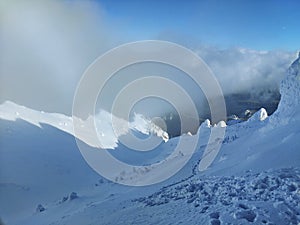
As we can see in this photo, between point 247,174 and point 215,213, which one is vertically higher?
point 247,174

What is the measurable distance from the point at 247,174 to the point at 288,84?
6.82 m

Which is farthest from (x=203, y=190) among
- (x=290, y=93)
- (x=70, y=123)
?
(x=70, y=123)

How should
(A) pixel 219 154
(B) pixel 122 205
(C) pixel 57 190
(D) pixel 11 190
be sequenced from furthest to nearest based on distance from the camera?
Answer: (C) pixel 57 190 → (D) pixel 11 190 → (A) pixel 219 154 → (B) pixel 122 205

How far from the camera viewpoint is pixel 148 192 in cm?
1786

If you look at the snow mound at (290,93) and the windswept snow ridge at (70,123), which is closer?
the snow mound at (290,93)

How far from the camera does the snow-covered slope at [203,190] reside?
12.5 metres

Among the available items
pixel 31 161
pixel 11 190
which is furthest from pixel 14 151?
pixel 11 190

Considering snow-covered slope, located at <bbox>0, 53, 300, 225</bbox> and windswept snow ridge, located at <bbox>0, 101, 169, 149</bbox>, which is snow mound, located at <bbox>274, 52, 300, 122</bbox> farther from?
windswept snow ridge, located at <bbox>0, 101, 169, 149</bbox>

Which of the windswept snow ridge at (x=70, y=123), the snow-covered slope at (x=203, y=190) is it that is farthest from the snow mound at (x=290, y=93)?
the windswept snow ridge at (x=70, y=123)

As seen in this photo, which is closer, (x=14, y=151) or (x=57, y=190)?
(x=57, y=190)

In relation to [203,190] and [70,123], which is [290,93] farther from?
[70,123]

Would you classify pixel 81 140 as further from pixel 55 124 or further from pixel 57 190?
pixel 57 190

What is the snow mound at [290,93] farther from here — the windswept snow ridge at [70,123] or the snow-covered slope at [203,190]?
the windswept snow ridge at [70,123]

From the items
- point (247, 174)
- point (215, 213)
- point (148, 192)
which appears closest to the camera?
point (215, 213)
